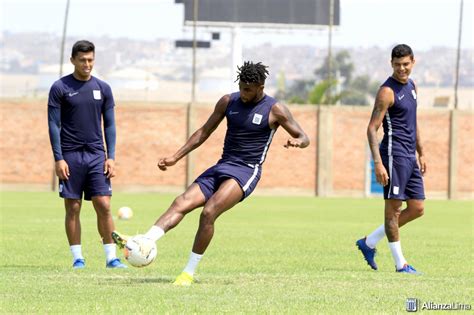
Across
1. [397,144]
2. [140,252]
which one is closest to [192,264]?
[140,252]

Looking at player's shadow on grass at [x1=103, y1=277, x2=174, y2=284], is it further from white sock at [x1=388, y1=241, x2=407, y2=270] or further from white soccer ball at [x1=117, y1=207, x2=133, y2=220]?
white soccer ball at [x1=117, y1=207, x2=133, y2=220]

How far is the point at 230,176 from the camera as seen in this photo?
1395cm

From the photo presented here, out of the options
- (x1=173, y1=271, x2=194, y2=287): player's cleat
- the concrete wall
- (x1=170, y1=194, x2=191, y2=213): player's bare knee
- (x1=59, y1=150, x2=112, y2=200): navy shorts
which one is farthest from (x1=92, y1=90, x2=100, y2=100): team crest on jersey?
the concrete wall

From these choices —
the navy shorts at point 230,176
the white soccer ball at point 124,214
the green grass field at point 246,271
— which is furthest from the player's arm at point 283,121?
the white soccer ball at point 124,214

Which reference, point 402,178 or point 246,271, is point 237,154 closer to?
Answer: point 246,271

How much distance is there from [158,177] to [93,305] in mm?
43211

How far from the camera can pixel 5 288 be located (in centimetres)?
1325

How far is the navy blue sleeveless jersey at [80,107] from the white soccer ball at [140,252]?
10.5 feet

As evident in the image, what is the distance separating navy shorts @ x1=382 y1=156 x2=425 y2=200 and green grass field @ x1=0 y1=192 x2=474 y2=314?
0.96 m

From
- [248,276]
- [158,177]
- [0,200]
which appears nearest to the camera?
[248,276]

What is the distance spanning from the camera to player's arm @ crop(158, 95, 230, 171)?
14.2 metres

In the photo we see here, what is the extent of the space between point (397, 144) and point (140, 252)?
4.28m

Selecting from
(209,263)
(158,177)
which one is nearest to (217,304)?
(209,263)

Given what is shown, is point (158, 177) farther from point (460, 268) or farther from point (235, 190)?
point (235, 190)
